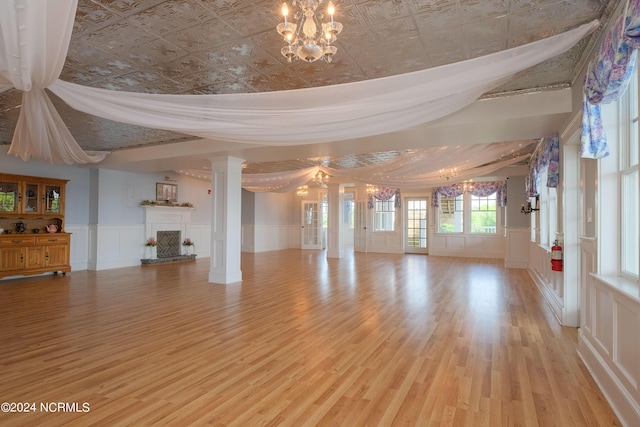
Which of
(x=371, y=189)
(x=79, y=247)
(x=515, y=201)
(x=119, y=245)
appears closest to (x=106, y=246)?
(x=119, y=245)

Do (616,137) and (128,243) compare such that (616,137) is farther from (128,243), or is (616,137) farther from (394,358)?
(128,243)

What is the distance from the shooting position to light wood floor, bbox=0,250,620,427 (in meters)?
2.16

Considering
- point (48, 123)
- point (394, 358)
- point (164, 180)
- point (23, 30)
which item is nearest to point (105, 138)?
point (48, 123)

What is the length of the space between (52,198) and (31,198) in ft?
1.15

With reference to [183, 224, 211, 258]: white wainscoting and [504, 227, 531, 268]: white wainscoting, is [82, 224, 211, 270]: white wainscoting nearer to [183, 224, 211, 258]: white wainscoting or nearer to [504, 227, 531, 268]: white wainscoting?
[183, 224, 211, 258]: white wainscoting

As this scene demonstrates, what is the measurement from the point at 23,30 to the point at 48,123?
2554 mm

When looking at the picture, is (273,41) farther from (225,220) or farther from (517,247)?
(517,247)

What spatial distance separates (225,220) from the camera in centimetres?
640

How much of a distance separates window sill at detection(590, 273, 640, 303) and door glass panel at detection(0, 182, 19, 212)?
891 cm

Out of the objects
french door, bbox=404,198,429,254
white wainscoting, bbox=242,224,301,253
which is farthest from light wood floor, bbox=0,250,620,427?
white wainscoting, bbox=242,224,301,253

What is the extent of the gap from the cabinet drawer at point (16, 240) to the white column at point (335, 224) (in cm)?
732

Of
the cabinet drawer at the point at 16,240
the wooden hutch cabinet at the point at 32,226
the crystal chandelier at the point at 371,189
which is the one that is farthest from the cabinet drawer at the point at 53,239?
the crystal chandelier at the point at 371,189

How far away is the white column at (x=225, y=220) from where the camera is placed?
252 inches

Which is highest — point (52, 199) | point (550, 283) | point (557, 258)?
point (52, 199)
